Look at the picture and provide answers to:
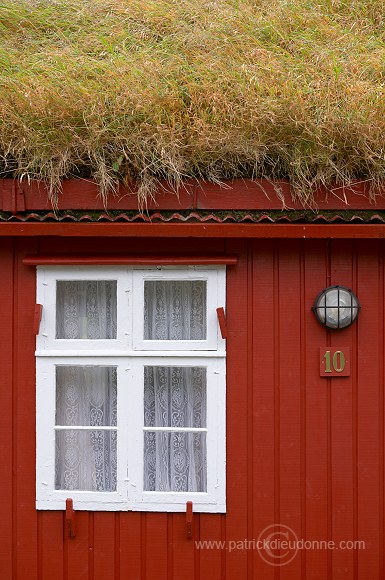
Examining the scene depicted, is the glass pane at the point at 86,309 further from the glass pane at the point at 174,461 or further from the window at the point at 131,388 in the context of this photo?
A: the glass pane at the point at 174,461

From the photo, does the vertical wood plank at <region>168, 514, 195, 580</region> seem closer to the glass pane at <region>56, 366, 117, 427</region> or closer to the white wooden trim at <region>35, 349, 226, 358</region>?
the glass pane at <region>56, 366, 117, 427</region>

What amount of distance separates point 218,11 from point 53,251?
2955 millimetres

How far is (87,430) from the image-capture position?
4.34m

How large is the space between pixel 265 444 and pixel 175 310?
1.14m

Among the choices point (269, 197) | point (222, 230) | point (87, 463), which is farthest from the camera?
point (87, 463)

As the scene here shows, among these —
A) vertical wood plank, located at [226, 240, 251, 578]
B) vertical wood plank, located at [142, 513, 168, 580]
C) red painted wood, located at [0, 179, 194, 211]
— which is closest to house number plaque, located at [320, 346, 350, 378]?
vertical wood plank, located at [226, 240, 251, 578]

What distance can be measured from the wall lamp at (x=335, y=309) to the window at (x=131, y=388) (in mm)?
691

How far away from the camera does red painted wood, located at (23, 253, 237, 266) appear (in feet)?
13.8

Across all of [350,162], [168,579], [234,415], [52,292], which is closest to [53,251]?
[52,292]

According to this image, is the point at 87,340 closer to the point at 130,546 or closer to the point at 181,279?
the point at 181,279

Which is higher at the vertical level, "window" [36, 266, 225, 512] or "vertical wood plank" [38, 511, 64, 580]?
"window" [36, 266, 225, 512]

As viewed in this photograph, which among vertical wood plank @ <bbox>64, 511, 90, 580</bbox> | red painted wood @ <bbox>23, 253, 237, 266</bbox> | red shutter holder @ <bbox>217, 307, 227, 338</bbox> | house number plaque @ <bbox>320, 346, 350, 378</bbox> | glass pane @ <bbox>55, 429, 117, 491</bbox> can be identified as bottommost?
vertical wood plank @ <bbox>64, 511, 90, 580</bbox>

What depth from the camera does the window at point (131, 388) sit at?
4246mm

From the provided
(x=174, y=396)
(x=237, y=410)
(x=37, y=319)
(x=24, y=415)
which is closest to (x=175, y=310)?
(x=174, y=396)
